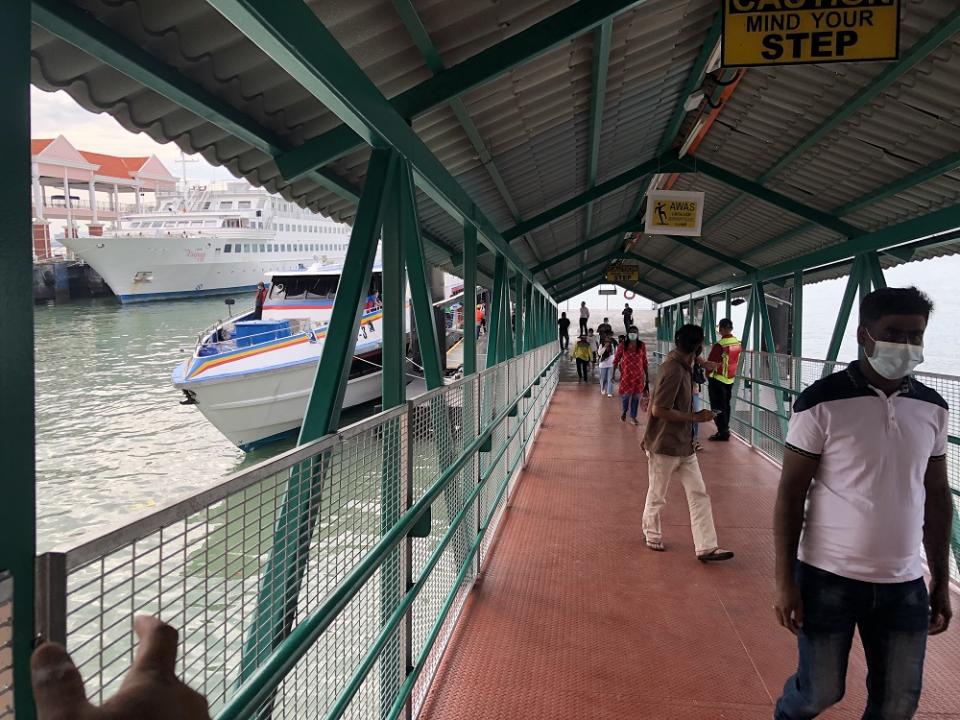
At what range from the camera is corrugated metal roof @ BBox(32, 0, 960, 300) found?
307 centimetres

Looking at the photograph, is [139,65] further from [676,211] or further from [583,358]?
[583,358]

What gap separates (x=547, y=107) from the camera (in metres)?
6.09

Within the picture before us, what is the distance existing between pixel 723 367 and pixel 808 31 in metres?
5.57

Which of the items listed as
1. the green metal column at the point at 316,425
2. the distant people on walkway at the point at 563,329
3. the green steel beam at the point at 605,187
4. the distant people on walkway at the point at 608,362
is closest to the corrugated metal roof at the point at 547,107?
the green steel beam at the point at 605,187

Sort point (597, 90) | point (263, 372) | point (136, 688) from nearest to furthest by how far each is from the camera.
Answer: point (136, 688) < point (597, 90) < point (263, 372)

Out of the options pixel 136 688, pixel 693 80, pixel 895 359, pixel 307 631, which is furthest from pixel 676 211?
pixel 136 688

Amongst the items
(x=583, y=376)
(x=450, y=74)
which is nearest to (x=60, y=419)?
(x=583, y=376)

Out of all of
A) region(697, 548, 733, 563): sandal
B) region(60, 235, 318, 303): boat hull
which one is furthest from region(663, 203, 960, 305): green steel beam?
region(60, 235, 318, 303): boat hull

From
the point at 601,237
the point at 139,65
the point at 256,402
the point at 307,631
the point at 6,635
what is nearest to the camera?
the point at 6,635

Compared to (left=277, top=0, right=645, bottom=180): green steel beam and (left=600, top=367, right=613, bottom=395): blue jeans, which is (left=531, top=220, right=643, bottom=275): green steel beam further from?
(left=277, top=0, right=645, bottom=180): green steel beam

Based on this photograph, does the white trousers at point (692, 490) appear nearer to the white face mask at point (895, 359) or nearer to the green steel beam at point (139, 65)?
the white face mask at point (895, 359)

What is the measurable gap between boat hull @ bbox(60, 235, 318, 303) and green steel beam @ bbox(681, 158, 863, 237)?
1612 cm

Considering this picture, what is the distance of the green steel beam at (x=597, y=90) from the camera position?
190 inches

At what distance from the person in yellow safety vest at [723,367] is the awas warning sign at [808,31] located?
16.9 ft
